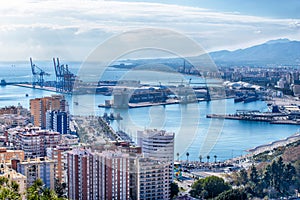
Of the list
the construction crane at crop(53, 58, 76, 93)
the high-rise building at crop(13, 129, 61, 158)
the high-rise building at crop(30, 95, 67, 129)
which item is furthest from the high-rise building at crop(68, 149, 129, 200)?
the construction crane at crop(53, 58, 76, 93)

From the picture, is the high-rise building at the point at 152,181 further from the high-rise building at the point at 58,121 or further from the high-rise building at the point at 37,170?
the high-rise building at the point at 58,121

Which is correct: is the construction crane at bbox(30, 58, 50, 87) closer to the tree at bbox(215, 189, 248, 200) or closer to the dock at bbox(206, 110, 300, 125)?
the dock at bbox(206, 110, 300, 125)

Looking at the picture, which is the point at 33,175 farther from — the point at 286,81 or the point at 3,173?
the point at 286,81


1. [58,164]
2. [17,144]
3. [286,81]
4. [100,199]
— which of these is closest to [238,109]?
[286,81]

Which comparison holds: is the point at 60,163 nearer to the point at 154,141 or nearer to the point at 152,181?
the point at 152,181

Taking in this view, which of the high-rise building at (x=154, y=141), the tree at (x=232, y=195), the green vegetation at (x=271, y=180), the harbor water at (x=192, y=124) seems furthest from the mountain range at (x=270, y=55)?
the high-rise building at (x=154, y=141)

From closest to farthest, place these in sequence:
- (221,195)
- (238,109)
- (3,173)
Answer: (3,173)
(221,195)
(238,109)
